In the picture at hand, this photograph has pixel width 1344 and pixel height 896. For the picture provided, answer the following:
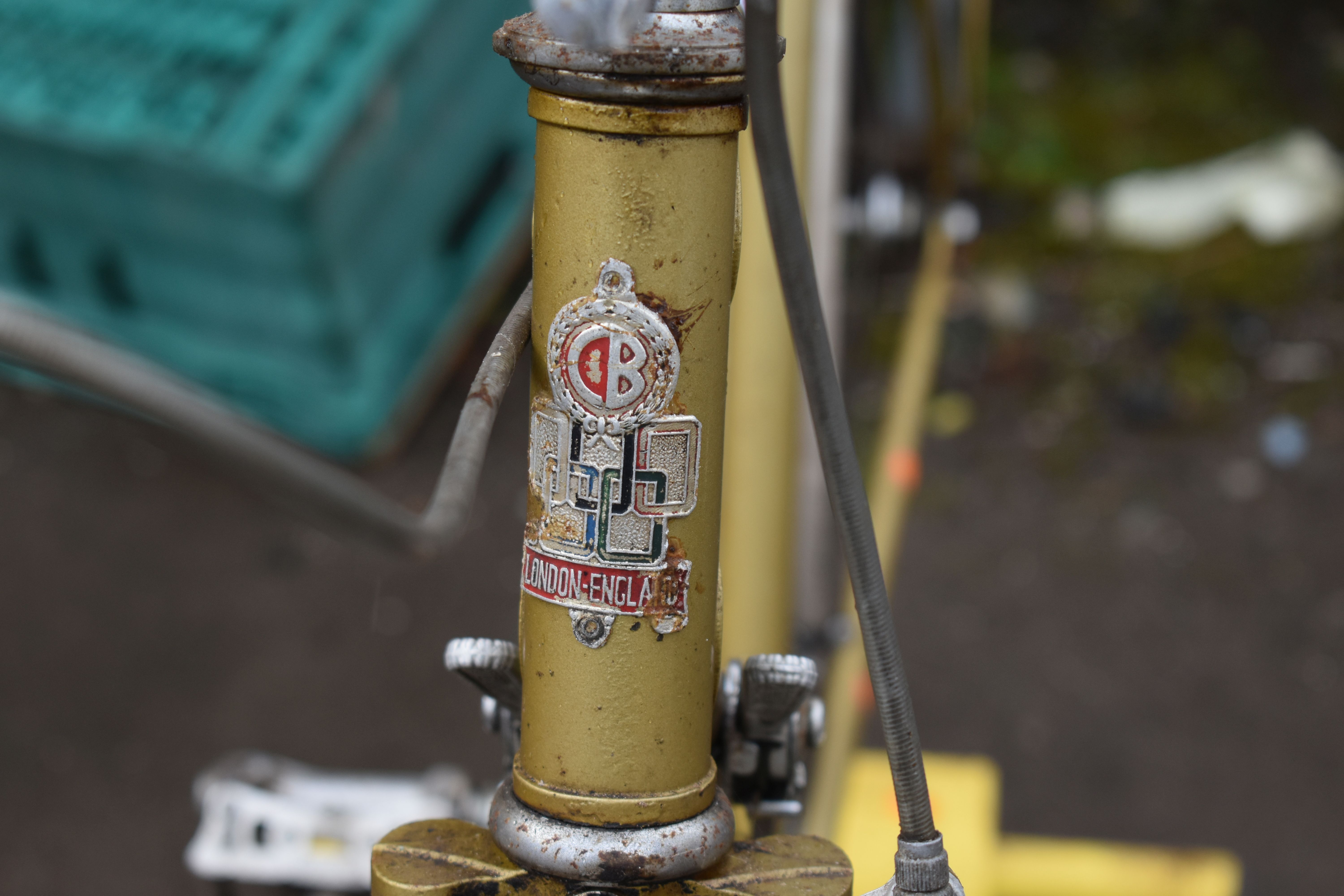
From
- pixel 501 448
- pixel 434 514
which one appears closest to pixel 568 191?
pixel 434 514

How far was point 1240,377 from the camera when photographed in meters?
3.52

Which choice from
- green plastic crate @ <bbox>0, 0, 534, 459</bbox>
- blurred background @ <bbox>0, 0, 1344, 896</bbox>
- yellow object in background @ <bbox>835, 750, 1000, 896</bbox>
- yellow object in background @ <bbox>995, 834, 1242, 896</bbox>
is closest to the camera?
yellow object in background @ <bbox>835, 750, 1000, 896</bbox>

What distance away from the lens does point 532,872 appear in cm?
70

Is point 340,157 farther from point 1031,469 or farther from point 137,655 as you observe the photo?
point 1031,469

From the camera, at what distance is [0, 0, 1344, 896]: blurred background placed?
2371mm

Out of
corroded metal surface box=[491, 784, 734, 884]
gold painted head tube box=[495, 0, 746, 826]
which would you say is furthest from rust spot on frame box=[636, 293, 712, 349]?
corroded metal surface box=[491, 784, 734, 884]

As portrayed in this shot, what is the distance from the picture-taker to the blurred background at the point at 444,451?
93.4 inches

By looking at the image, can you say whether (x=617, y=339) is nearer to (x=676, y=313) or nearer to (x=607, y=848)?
(x=676, y=313)

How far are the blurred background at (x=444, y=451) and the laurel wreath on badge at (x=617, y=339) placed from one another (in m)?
1.11

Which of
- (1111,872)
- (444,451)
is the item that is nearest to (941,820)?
(1111,872)

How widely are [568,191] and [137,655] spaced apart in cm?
227

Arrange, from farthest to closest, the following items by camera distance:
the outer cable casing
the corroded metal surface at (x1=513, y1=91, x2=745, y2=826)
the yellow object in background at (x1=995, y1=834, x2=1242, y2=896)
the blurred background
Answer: the blurred background, the yellow object in background at (x1=995, y1=834, x2=1242, y2=896), the corroded metal surface at (x1=513, y1=91, x2=745, y2=826), the outer cable casing

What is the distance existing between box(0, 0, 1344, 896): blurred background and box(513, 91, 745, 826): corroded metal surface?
3.39 feet

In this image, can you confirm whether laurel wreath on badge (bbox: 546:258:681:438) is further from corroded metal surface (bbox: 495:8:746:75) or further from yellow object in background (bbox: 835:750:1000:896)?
yellow object in background (bbox: 835:750:1000:896)
